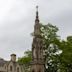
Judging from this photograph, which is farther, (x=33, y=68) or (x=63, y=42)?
(x=63, y=42)

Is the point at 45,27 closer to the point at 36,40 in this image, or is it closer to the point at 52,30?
the point at 52,30

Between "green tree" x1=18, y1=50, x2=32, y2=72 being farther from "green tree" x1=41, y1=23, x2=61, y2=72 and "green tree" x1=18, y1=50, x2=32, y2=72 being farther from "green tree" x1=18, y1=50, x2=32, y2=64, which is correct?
"green tree" x1=41, y1=23, x2=61, y2=72

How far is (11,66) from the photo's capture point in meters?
63.9

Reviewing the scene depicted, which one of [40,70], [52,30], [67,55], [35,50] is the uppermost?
[52,30]

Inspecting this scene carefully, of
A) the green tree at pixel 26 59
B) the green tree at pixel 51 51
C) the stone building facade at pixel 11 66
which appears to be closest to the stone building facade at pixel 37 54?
the green tree at pixel 51 51

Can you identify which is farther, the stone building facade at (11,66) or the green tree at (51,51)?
the stone building facade at (11,66)

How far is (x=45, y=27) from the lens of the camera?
49500mm

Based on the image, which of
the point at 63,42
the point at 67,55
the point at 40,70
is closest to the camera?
the point at 40,70

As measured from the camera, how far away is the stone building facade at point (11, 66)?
6272 centimetres

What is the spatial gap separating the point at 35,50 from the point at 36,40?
841 millimetres

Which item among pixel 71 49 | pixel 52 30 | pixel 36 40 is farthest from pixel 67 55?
pixel 36 40

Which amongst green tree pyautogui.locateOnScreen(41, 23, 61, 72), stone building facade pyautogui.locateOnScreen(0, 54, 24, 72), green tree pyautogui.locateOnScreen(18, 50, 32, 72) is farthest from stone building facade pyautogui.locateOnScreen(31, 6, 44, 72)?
stone building facade pyautogui.locateOnScreen(0, 54, 24, 72)

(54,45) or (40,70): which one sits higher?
(54,45)

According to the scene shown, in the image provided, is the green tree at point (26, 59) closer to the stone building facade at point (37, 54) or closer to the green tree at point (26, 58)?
the green tree at point (26, 58)
